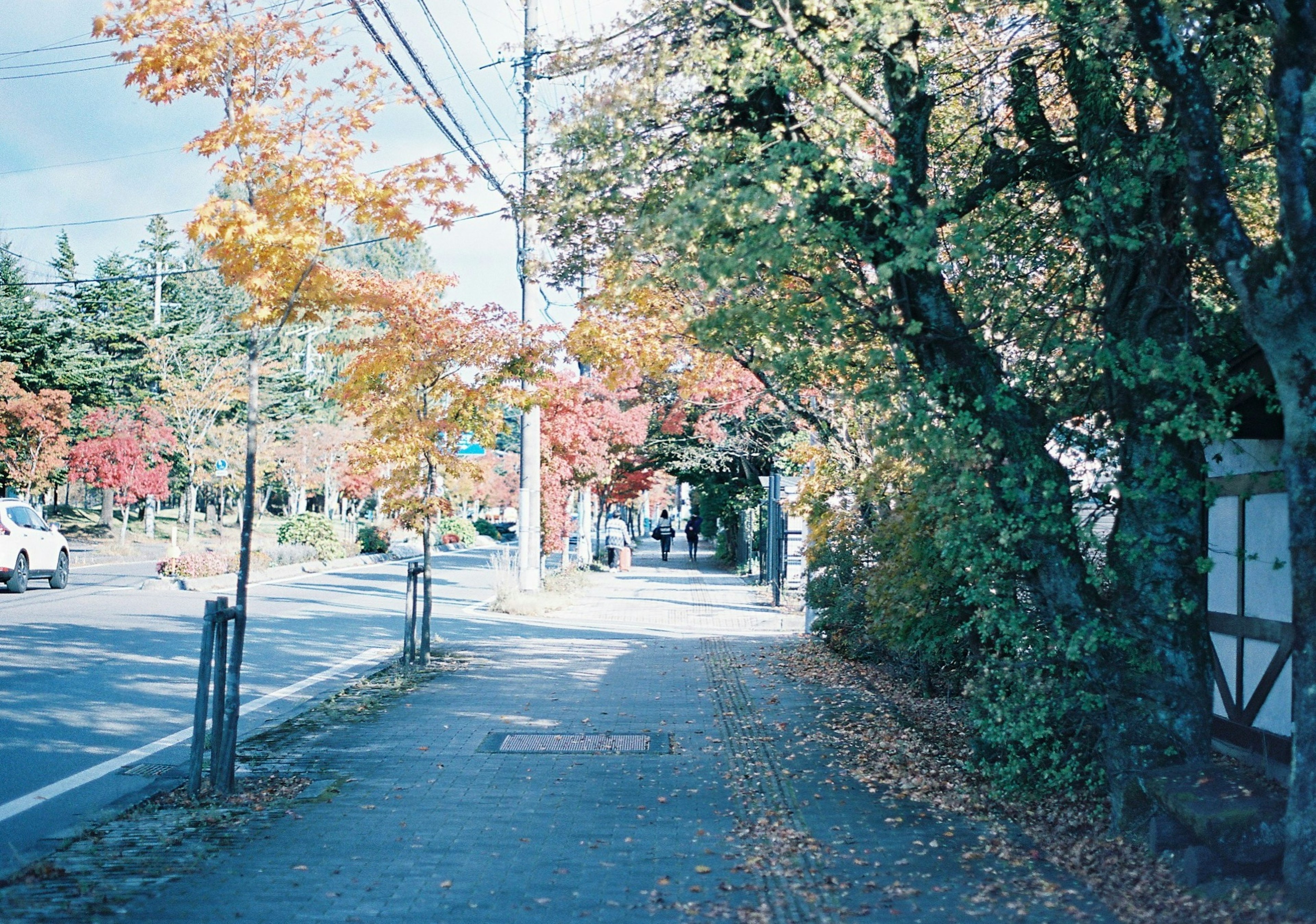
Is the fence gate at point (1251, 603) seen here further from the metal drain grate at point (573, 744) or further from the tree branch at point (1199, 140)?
the metal drain grate at point (573, 744)

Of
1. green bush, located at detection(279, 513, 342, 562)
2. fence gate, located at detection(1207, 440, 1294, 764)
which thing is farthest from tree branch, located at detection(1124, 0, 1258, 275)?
green bush, located at detection(279, 513, 342, 562)

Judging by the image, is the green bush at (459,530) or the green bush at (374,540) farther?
the green bush at (459,530)

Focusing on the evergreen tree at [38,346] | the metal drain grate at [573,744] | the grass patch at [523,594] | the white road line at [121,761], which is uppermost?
the evergreen tree at [38,346]

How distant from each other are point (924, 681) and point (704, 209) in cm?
619

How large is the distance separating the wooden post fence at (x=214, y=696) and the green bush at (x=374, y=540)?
36.4 meters

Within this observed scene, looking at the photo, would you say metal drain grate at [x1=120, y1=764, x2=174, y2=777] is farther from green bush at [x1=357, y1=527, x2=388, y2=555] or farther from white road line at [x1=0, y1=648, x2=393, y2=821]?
green bush at [x1=357, y1=527, x2=388, y2=555]

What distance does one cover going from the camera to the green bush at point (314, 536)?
36.2 m

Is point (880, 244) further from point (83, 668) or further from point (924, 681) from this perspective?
point (83, 668)

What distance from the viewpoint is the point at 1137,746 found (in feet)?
19.5

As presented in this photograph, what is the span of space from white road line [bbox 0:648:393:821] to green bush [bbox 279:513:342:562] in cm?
2406

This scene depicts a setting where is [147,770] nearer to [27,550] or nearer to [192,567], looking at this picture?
[27,550]

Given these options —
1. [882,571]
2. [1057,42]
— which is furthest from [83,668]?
[1057,42]

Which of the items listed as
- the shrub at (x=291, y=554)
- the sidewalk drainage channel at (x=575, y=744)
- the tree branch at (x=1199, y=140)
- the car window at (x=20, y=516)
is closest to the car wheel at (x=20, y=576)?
the car window at (x=20, y=516)

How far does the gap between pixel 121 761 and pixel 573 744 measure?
3196mm
